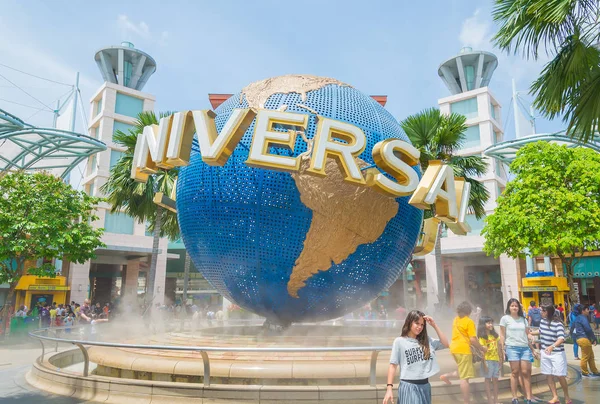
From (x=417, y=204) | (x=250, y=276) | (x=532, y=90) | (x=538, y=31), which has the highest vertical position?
(x=538, y=31)

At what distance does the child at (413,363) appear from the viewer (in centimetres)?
391

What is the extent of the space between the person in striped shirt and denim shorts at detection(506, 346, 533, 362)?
1.46ft

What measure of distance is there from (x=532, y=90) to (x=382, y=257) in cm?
414

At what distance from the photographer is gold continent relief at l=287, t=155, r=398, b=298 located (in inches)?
302

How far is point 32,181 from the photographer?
18.9m

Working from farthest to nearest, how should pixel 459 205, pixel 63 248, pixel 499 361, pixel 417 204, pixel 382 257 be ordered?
pixel 63 248, pixel 459 205, pixel 382 257, pixel 417 204, pixel 499 361

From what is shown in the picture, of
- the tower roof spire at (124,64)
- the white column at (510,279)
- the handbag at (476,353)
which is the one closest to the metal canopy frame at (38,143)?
the tower roof spire at (124,64)

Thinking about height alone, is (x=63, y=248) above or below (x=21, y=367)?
above

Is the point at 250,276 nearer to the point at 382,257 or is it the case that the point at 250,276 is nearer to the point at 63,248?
the point at 382,257

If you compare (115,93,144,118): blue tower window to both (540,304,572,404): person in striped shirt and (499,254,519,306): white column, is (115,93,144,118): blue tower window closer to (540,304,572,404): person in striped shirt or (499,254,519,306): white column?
(499,254,519,306): white column

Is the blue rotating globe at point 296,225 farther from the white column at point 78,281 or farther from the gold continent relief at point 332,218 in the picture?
the white column at point 78,281

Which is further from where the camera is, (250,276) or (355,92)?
(355,92)

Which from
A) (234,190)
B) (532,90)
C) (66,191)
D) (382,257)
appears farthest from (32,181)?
(532,90)

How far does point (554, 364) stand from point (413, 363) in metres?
3.70
